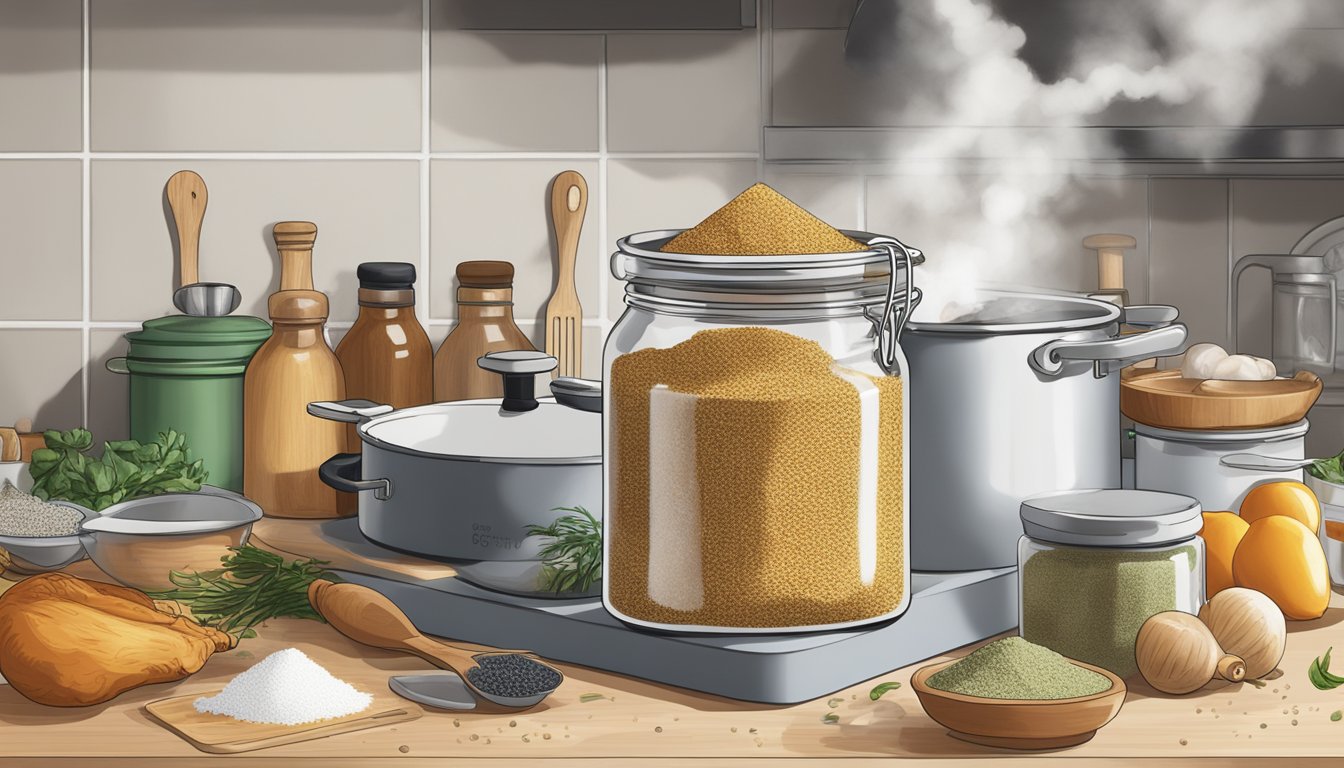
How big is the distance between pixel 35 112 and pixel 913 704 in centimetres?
124

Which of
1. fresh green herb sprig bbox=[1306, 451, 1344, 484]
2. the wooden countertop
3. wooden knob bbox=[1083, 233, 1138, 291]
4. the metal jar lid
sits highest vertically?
wooden knob bbox=[1083, 233, 1138, 291]

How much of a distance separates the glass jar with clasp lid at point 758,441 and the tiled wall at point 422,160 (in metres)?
0.66

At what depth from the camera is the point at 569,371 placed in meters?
1.51

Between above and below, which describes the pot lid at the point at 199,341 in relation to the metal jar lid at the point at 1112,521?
above

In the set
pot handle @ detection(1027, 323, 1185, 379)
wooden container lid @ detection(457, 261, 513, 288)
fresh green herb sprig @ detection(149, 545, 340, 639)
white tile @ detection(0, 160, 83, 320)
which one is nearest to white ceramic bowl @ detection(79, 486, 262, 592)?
fresh green herb sprig @ detection(149, 545, 340, 639)

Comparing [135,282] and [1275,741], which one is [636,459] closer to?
[1275,741]

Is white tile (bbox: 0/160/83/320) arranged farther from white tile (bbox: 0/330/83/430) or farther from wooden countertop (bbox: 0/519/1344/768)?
wooden countertop (bbox: 0/519/1344/768)

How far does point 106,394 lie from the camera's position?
1536mm

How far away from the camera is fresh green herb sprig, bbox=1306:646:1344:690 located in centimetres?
85

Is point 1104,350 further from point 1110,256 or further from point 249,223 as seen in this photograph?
point 249,223

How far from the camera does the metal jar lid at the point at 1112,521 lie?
2.79 feet

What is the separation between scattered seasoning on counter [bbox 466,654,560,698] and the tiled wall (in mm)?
731

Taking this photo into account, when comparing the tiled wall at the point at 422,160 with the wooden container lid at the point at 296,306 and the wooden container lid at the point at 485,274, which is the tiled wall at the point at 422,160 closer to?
the wooden container lid at the point at 485,274

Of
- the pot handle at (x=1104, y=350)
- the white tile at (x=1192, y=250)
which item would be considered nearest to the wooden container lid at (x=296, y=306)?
the pot handle at (x=1104, y=350)
